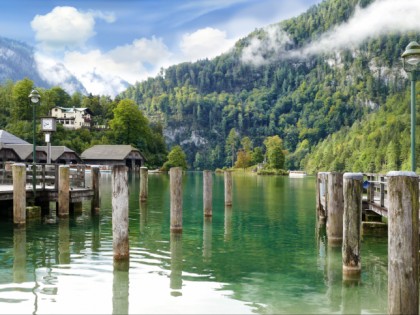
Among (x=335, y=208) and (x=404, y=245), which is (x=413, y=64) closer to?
(x=335, y=208)

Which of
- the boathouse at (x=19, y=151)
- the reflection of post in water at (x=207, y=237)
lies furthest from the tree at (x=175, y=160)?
the reflection of post in water at (x=207, y=237)

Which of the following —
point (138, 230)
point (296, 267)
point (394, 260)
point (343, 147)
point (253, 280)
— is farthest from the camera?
point (343, 147)

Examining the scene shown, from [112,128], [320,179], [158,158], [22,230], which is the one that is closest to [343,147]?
[158,158]

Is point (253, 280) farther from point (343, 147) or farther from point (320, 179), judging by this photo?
point (343, 147)

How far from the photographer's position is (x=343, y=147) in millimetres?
145750

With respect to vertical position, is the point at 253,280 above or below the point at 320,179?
below

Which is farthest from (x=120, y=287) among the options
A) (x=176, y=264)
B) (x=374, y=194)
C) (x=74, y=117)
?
(x=74, y=117)

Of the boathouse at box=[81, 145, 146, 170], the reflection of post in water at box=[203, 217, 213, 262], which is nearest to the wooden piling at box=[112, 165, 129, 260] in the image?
the reflection of post in water at box=[203, 217, 213, 262]

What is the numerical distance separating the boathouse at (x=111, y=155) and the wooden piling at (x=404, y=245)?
102 m

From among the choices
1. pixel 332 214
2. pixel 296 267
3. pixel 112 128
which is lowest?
pixel 296 267

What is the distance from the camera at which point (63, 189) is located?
22234mm

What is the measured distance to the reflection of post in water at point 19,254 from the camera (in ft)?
41.7

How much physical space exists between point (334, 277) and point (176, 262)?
4.64m

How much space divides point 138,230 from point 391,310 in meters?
14.7
